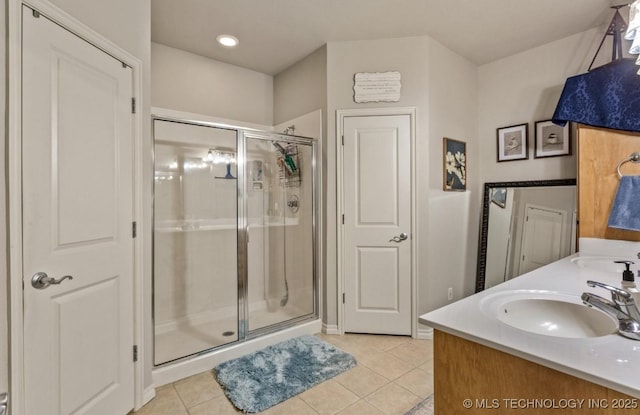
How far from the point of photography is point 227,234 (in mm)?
2678

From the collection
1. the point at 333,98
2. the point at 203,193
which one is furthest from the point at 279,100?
the point at 203,193

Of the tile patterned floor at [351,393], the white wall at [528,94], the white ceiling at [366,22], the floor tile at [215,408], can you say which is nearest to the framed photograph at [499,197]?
the white wall at [528,94]

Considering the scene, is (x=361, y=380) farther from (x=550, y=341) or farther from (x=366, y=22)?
(x=366, y=22)

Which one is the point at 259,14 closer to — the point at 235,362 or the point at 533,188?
the point at 235,362

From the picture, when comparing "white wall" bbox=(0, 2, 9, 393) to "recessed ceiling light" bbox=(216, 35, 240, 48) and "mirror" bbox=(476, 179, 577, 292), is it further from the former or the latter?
"mirror" bbox=(476, 179, 577, 292)

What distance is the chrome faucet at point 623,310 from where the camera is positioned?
2.77 ft

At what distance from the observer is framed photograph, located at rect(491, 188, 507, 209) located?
3.05 meters

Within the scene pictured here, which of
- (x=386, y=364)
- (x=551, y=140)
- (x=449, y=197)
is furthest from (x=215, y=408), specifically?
(x=551, y=140)

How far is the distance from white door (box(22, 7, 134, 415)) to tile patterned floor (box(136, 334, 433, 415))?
31 centimetres

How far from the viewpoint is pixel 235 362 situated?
90.3 inches

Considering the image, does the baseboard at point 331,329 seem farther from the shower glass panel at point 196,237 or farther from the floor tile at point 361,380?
the shower glass panel at point 196,237

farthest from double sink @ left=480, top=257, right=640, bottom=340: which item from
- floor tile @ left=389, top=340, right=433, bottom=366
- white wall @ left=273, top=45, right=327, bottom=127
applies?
white wall @ left=273, top=45, right=327, bottom=127

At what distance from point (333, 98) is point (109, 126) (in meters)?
1.81

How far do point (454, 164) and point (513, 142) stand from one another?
634 mm
